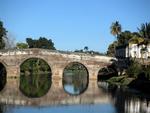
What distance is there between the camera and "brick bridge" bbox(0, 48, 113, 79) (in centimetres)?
7600

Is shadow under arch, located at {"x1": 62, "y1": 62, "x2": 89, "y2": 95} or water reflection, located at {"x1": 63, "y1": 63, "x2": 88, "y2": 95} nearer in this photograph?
shadow under arch, located at {"x1": 62, "y1": 62, "x2": 89, "y2": 95}

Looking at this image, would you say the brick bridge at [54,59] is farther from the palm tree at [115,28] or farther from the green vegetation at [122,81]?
the palm tree at [115,28]

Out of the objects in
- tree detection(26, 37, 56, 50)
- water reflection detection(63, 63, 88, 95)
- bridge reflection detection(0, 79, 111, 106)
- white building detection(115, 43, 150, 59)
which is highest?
tree detection(26, 37, 56, 50)

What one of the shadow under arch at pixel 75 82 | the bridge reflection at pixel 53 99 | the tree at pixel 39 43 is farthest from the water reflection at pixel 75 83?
the tree at pixel 39 43

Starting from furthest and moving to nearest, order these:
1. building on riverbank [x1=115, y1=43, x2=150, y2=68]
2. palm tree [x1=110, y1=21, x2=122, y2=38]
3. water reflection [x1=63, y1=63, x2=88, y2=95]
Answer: palm tree [x1=110, y1=21, x2=122, y2=38] < building on riverbank [x1=115, y1=43, x2=150, y2=68] < water reflection [x1=63, y1=63, x2=88, y2=95]

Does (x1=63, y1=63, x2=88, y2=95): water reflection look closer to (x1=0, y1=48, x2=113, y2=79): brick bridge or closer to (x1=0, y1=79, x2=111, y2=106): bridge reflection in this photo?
(x1=0, y1=48, x2=113, y2=79): brick bridge

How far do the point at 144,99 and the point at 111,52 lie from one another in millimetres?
82453

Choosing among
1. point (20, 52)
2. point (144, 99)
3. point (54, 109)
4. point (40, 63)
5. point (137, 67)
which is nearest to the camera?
point (54, 109)

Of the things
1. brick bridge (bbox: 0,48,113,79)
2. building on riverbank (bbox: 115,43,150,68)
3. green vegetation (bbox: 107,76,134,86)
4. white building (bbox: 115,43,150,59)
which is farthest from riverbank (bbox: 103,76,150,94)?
white building (bbox: 115,43,150,59)

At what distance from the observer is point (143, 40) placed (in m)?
65.6

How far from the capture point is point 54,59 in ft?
252

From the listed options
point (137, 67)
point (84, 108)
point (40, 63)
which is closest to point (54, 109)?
point (84, 108)

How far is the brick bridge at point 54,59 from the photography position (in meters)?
76.0

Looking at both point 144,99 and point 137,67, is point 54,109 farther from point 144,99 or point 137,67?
point 137,67
